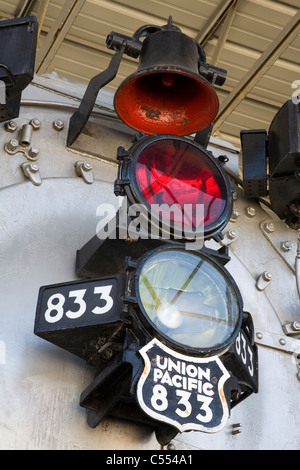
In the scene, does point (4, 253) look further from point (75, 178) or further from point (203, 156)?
point (203, 156)

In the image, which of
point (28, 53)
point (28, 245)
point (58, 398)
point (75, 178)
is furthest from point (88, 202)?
point (58, 398)

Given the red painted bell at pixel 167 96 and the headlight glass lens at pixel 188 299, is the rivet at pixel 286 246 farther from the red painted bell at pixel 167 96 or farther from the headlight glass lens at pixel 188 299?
the headlight glass lens at pixel 188 299

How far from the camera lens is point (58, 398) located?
367 centimetres

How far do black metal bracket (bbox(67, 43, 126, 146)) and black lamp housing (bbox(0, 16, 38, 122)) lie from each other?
42 cm

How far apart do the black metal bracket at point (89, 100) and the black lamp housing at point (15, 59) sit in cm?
42

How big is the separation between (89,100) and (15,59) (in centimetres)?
54

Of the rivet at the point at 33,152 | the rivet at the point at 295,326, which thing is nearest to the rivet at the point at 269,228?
the rivet at the point at 295,326

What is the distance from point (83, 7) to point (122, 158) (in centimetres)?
413

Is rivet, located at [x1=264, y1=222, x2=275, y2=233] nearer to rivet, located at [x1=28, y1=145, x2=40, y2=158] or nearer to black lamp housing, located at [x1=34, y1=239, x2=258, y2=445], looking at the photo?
black lamp housing, located at [x1=34, y1=239, x2=258, y2=445]

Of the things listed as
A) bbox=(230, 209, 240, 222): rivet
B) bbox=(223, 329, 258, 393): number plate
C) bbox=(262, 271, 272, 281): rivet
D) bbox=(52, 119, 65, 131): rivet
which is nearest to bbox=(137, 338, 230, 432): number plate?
bbox=(223, 329, 258, 393): number plate

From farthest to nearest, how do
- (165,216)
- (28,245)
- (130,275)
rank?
(28,245), (165,216), (130,275)

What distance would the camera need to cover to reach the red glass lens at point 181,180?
12.4 ft

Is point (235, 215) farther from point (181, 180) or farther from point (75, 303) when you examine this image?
point (75, 303)

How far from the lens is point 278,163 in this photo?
4387mm
